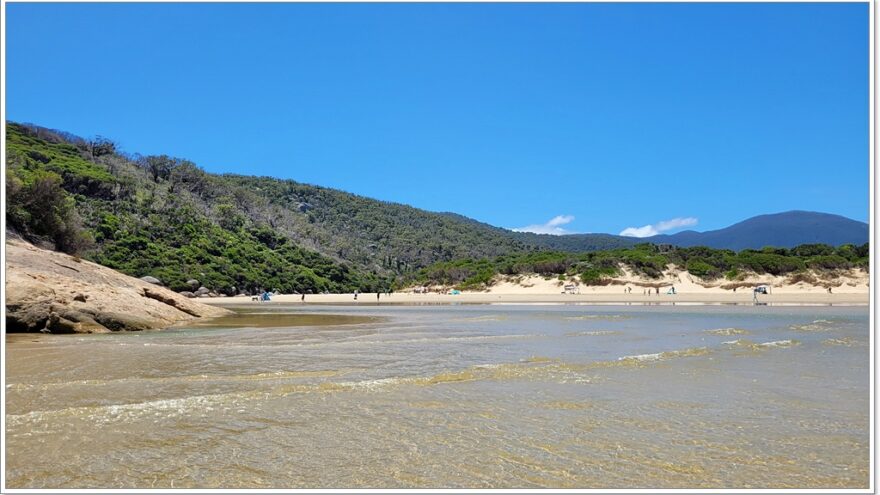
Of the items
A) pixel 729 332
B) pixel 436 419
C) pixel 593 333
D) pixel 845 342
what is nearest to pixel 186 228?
pixel 593 333

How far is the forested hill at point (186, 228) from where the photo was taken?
3670cm

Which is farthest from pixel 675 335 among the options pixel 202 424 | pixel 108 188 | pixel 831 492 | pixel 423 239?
pixel 423 239

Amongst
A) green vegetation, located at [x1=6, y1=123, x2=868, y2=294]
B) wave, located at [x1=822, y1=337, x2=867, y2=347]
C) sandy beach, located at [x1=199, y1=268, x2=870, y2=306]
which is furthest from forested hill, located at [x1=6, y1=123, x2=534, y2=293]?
wave, located at [x1=822, y1=337, x2=867, y2=347]

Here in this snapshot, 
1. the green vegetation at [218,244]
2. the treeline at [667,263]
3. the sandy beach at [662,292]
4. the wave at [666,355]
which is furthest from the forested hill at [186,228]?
the wave at [666,355]

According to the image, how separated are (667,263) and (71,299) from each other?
6065cm

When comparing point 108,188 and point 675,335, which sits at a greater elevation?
point 108,188

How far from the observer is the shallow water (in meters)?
4.70

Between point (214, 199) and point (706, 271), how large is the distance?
275 ft

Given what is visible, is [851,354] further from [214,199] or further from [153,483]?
[214,199]

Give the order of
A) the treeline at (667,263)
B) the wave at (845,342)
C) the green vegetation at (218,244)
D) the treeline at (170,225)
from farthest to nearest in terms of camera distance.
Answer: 1. the treeline at (170,225)
2. the treeline at (667,263)
3. the green vegetation at (218,244)
4. the wave at (845,342)

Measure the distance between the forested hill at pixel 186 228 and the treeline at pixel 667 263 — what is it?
27.5 metres

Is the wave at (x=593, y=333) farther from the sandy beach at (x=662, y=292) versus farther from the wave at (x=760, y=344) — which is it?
the sandy beach at (x=662, y=292)

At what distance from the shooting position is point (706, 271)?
2399 inches

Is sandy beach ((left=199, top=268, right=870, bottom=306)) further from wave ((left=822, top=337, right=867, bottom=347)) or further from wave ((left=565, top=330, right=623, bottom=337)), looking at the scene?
wave ((left=822, top=337, right=867, bottom=347))
